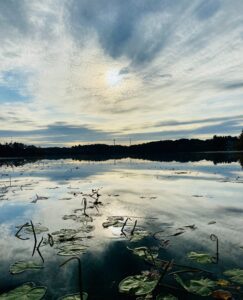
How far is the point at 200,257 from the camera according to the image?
6844 millimetres

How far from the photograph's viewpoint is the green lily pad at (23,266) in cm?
650

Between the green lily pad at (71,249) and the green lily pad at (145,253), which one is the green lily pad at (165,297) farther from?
the green lily pad at (71,249)

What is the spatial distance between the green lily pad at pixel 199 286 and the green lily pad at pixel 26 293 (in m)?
2.63

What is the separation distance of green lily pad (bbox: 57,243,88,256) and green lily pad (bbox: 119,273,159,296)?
2109 mm

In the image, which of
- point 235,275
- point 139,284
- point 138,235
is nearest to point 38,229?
point 138,235

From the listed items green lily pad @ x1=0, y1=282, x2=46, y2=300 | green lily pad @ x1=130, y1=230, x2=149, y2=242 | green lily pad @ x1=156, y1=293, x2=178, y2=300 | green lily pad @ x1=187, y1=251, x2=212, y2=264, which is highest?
green lily pad @ x1=130, y1=230, x2=149, y2=242

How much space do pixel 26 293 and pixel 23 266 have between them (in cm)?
140

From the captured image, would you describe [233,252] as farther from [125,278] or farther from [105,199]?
[105,199]

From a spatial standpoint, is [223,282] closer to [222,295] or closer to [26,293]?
[222,295]

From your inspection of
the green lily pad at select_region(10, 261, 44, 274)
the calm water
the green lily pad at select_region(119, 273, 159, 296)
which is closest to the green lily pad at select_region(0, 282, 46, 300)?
the calm water

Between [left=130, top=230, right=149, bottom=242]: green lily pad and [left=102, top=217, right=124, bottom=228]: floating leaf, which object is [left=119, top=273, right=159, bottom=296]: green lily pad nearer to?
[left=130, top=230, right=149, bottom=242]: green lily pad

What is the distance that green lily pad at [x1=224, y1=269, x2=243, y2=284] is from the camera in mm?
5602

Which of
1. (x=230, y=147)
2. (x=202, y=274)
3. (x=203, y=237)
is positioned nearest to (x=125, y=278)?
(x=202, y=274)

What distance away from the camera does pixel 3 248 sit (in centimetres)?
816
